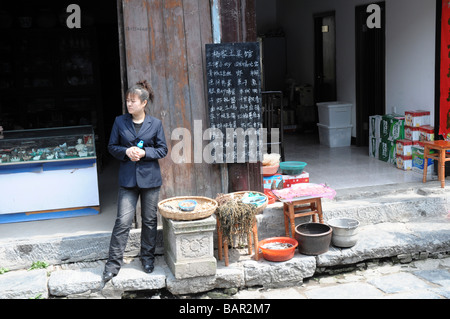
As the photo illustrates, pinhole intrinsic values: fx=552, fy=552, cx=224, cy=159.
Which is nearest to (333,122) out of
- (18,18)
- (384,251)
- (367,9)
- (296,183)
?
(367,9)

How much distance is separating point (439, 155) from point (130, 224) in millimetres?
4356

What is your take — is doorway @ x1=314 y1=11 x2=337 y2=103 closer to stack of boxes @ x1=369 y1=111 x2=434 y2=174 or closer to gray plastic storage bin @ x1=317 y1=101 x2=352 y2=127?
gray plastic storage bin @ x1=317 y1=101 x2=352 y2=127

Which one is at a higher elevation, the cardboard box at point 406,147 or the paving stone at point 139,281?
the cardboard box at point 406,147

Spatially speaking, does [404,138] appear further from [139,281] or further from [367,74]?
[139,281]

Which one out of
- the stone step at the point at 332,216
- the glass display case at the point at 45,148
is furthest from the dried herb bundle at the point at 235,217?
the glass display case at the point at 45,148

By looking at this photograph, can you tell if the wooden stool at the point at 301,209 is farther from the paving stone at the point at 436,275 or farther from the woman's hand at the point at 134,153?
the woman's hand at the point at 134,153

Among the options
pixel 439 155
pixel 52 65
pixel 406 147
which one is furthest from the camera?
pixel 52 65

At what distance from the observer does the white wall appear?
338 inches

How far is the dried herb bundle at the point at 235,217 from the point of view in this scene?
597 centimetres

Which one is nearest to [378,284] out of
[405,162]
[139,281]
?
[139,281]

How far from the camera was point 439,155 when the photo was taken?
24.9ft

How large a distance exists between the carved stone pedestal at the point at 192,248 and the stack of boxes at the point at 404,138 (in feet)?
13.1

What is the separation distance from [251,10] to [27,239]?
12.1 feet
